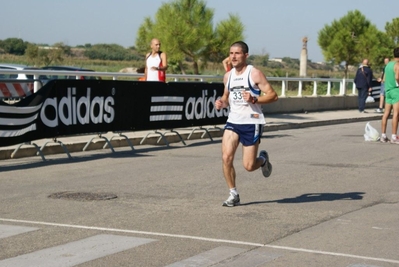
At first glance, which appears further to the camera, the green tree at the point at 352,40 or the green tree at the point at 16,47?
the green tree at the point at 16,47

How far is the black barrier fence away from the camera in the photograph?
1362 cm

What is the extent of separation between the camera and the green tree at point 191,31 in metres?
44.2

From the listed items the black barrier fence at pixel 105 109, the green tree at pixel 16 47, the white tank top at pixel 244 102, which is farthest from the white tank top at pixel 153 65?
the green tree at pixel 16 47

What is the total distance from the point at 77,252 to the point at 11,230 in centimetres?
128

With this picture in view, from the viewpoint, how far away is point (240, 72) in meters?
9.66

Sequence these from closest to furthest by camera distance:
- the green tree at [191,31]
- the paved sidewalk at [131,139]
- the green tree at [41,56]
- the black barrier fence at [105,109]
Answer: the black barrier fence at [105,109] < the paved sidewalk at [131,139] < the green tree at [191,31] < the green tree at [41,56]

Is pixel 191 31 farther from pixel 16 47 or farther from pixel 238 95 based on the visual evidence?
pixel 16 47

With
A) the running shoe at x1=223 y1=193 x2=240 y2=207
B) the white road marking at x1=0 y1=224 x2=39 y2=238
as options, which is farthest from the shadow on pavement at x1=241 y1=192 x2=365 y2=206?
the white road marking at x1=0 y1=224 x2=39 y2=238

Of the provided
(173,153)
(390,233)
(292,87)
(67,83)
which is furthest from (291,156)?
(292,87)

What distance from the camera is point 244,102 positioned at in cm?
959

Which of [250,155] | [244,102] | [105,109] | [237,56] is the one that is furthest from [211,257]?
[105,109]

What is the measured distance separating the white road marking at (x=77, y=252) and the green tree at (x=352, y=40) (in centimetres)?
5218

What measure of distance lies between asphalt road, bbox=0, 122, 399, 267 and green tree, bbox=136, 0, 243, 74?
29.0m

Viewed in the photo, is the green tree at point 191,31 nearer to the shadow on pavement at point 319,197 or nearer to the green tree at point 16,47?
the shadow on pavement at point 319,197
